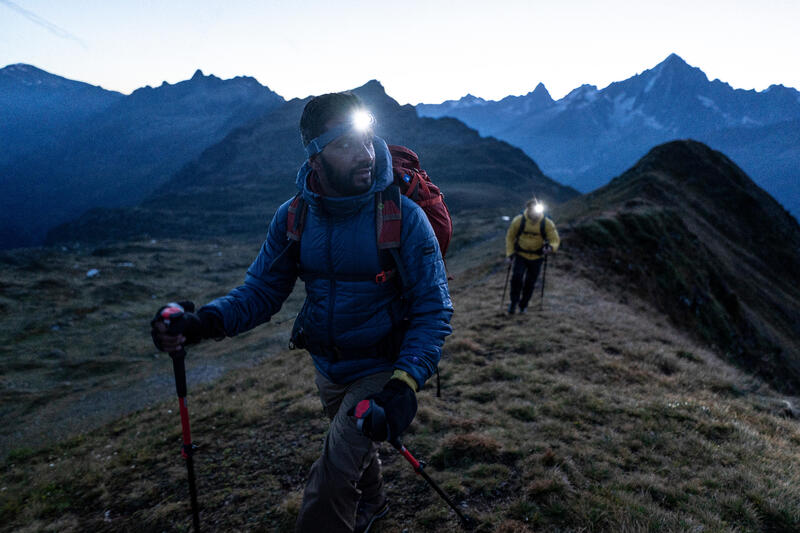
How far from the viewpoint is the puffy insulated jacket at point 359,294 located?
10.2 ft

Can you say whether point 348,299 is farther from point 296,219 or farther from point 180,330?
point 180,330

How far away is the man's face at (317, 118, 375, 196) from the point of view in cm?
314

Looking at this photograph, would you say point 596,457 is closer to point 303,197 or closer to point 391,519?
point 391,519

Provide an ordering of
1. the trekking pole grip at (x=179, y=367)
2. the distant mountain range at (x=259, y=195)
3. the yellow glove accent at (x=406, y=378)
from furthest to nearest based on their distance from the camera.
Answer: the distant mountain range at (x=259, y=195) → the trekking pole grip at (x=179, y=367) → the yellow glove accent at (x=406, y=378)

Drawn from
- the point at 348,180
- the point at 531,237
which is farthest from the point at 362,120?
the point at 531,237

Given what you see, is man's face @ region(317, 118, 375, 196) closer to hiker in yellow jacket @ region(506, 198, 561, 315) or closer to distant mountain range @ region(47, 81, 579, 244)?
hiker in yellow jacket @ region(506, 198, 561, 315)

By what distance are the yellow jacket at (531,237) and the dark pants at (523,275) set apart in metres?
0.19

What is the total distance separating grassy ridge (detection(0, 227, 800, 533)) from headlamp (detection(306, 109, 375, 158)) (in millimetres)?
4080

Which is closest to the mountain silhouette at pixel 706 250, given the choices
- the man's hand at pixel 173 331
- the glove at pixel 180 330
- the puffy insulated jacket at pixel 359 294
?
the puffy insulated jacket at pixel 359 294

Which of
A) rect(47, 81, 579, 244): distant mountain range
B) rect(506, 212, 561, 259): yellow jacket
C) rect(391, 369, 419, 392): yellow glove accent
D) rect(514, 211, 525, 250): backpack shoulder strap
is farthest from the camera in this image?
rect(47, 81, 579, 244): distant mountain range

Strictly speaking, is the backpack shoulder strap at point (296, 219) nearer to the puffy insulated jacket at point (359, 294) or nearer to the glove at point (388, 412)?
the puffy insulated jacket at point (359, 294)

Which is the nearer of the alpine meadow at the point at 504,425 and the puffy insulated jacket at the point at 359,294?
the puffy insulated jacket at the point at 359,294

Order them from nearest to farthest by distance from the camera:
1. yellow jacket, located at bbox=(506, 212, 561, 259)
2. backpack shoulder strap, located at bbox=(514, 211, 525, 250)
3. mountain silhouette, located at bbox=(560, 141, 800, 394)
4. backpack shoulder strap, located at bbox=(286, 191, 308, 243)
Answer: backpack shoulder strap, located at bbox=(286, 191, 308, 243) < yellow jacket, located at bbox=(506, 212, 561, 259) < backpack shoulder strap, located at bbox=(514, 211, 525, 250) < mountain silhouette, located at bbox=(560, 141, 800, 394)

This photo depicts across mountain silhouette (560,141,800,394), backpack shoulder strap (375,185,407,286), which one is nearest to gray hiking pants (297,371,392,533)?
backpack shoulder strap (375,185,407,286)
